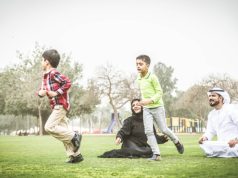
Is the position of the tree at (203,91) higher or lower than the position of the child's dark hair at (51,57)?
higher

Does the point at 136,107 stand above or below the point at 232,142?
above

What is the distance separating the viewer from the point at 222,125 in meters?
6.22

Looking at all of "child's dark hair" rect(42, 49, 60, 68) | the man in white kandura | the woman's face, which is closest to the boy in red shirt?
"child's dark hair" rect(42, 49, 60, 68)

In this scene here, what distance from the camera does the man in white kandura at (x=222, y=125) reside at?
6055 millimetres

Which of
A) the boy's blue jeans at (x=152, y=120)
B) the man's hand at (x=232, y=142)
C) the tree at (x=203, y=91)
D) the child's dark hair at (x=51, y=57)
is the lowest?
the man's hand at (x=232, y=142)

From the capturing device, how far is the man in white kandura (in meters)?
6.05

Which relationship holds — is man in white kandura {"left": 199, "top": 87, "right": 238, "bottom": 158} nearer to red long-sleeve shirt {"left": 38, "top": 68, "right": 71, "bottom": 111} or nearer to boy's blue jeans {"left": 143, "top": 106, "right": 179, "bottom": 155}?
boy's blue jeans {"left": 143, "top": 106, "right": 179, "bottom": 155}

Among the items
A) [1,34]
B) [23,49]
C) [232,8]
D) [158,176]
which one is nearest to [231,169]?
[158,176]

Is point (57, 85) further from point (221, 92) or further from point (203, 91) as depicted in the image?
point (203, 91)

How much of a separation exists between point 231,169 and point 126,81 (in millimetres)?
39722

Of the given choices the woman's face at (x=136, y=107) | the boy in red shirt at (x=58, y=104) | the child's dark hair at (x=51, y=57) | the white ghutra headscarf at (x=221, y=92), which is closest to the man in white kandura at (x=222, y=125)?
the white ghutra headscarf at (x=221, y=92)

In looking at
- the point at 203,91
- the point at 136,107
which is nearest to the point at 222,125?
the point at 136,107

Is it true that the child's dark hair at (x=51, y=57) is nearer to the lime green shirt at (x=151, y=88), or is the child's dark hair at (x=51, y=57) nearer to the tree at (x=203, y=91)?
the lime green shirt at (x=151, y=88)

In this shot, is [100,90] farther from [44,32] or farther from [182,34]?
[182,34]
